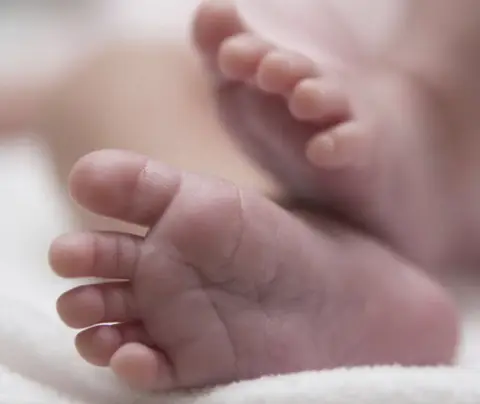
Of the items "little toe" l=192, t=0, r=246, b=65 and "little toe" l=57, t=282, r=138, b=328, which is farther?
"little toe" l=192, t=0, r=246, b=65

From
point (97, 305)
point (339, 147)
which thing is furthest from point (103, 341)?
point (339, 147)

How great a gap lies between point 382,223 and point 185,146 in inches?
8.2

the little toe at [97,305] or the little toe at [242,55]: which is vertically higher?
the little toe at [242,55]

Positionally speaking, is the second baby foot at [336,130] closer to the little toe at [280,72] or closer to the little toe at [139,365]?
the little toe at [280,72]

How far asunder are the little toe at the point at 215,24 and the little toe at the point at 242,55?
0.02m

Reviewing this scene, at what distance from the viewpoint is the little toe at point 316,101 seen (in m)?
0.58

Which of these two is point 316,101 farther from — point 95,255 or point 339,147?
point 95,255

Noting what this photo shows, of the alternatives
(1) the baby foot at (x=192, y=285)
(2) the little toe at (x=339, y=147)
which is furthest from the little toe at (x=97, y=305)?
(2) the little toe at (x=339, y=147)

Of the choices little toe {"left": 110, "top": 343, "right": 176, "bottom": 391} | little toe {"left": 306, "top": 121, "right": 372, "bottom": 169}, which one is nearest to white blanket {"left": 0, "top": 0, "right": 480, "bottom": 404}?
little toe {"left": 110, "top": 343, "right": 176, "bottom": 391}

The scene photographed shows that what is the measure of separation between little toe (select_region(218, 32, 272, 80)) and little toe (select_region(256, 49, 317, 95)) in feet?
0.03

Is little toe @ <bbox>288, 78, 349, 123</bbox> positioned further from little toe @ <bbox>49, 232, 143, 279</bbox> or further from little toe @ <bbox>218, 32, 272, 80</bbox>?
little toe @ <bbox>49, 232, 143, 279</bbox>

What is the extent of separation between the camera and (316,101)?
0.58 m

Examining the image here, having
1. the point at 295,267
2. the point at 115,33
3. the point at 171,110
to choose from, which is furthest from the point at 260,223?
the point at 115,33

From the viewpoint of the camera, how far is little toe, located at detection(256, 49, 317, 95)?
58cm
